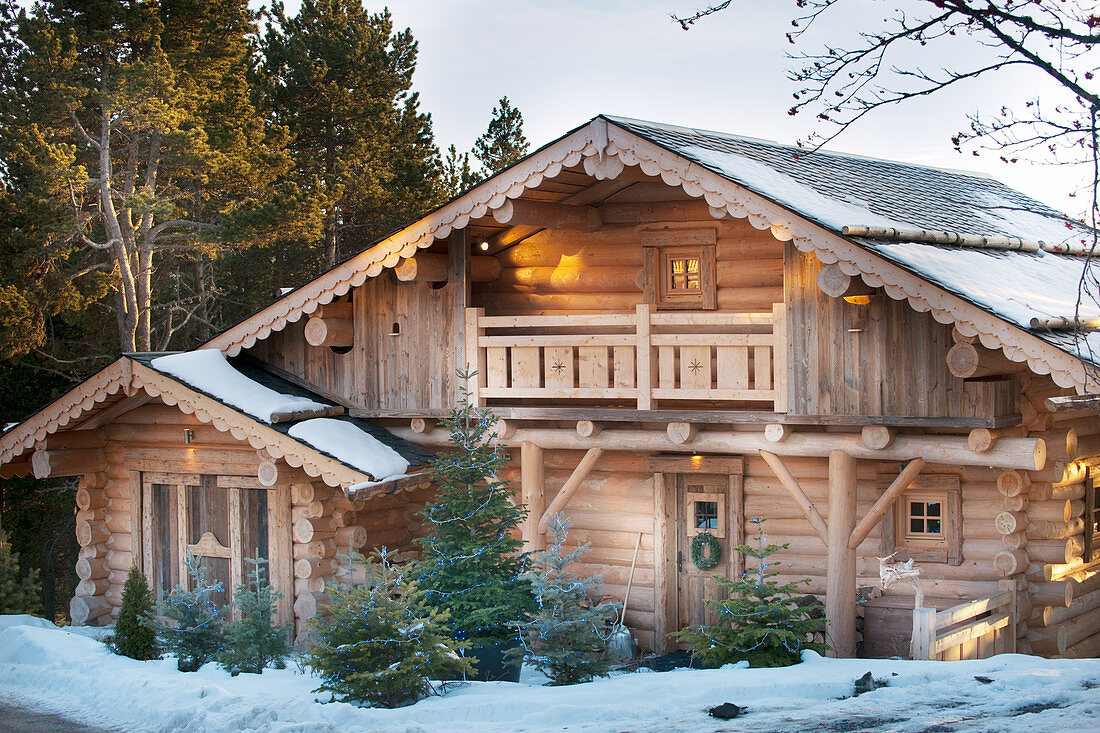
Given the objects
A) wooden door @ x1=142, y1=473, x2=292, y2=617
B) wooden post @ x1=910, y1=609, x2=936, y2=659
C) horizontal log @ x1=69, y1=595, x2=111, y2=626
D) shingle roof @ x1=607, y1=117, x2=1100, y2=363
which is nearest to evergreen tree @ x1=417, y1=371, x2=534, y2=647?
wooden door @ x1=142, y1=473, x2=292, y2=617

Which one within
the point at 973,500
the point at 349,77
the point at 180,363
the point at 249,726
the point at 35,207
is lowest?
the point at 249,726

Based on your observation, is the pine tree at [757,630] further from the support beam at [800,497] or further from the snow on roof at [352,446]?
the snow on roof at [352,446]

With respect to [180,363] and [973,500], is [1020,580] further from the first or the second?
[180,363]

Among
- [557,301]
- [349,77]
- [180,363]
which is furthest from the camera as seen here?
[349,77]

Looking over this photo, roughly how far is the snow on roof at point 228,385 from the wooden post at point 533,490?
275cm

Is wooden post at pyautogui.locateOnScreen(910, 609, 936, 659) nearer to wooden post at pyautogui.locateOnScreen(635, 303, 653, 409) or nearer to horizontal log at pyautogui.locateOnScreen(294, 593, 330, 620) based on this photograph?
wooden post at pyautogui.locateOnScreen(635, 303, 653, 409)

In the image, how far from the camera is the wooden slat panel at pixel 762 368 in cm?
1288

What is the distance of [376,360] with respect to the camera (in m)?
→ 15.4

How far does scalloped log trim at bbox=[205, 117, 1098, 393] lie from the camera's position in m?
11.0

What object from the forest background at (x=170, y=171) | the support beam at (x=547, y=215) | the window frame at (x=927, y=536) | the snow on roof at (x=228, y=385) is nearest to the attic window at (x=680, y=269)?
the support beam at (x=547, y=215)

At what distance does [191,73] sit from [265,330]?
12.5 meters

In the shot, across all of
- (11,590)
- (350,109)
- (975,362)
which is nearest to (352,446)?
(975,362)

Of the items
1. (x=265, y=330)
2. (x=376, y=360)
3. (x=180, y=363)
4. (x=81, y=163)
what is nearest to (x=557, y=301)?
(x=376, y=360)

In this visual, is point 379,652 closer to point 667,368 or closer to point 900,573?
point 667,368
